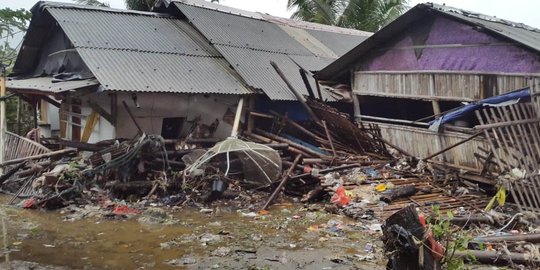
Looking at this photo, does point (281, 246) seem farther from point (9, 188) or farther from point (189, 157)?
point (9, 188)

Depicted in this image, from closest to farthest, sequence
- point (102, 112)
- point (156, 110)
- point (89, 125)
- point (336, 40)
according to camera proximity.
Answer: point (102, 112)
point (89, 125)
point (156, 110)
point (336, 40)

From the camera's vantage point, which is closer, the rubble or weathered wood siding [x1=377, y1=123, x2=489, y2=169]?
the rubble

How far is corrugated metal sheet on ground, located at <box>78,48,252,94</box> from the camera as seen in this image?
9594 millimetres

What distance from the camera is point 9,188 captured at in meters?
9.86

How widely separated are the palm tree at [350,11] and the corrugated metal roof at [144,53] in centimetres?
948

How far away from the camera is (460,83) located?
9.72 meters

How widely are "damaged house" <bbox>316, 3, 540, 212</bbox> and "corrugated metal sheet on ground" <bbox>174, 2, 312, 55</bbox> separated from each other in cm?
276

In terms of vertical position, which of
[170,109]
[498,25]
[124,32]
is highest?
[498,25]

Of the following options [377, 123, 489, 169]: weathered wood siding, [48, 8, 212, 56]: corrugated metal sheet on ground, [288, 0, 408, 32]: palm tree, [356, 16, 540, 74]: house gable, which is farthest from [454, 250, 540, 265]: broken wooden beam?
[288, 0, 408, 32]: palm tree

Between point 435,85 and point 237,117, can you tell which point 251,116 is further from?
point 435,85

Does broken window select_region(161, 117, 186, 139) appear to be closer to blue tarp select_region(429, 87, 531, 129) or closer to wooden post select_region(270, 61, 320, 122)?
wooden post select_region(270, 61, 320, 122)

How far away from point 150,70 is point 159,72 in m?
0.21

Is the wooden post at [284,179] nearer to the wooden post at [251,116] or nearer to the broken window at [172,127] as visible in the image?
the wooden post at [251,116]

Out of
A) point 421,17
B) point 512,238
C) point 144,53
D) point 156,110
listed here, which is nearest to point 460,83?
point 421,17
